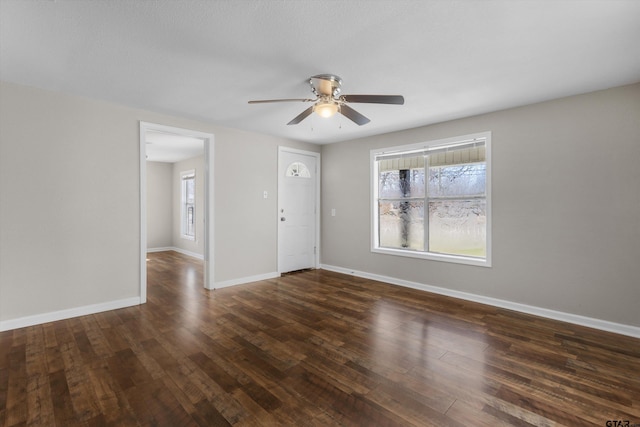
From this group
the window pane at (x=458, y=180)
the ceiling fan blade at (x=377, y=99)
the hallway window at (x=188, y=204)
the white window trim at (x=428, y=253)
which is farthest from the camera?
the hallway window at (x=188, y=204)

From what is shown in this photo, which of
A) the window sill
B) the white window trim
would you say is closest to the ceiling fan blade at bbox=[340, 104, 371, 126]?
the white window trim

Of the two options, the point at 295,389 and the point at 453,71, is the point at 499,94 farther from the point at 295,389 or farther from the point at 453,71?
the point at 295,389

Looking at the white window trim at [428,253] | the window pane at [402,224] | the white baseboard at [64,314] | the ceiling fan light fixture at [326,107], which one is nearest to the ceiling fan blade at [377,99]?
the ceiling fan light fixture at [326,107]

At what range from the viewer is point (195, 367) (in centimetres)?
226

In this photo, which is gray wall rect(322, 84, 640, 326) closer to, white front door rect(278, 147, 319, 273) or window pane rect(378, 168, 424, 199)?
window pane rect(378, 168, 424, 199)

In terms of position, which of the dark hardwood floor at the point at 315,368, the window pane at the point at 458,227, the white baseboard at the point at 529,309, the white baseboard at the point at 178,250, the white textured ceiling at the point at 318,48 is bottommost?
the dark hardwood floor at the point at 315,368

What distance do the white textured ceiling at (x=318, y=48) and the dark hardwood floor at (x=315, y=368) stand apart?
246 cm

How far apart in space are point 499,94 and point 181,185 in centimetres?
741

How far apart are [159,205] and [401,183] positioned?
657 centimetres

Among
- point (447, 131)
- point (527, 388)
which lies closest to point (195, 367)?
point (527, 388)

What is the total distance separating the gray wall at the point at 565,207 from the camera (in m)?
2.93

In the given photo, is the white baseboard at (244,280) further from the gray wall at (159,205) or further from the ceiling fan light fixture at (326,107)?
the gray wall at (159,205)

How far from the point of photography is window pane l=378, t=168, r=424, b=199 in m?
4.57

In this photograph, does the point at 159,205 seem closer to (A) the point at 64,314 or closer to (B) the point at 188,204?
(B) the point at 188,204
